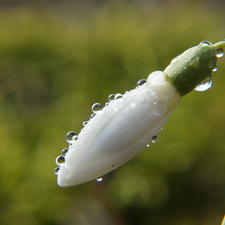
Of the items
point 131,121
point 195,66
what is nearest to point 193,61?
point 195,66

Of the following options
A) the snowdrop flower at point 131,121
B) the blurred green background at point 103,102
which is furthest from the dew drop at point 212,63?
the blurred green background at point 103,102

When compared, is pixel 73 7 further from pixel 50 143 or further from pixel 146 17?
pixel 50 143

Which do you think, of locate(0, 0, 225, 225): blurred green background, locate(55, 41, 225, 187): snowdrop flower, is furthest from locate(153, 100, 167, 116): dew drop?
locate(0, 0, 225, 225): blurred green background

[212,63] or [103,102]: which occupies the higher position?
[103,102]

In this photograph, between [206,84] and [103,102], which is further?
[103,102]

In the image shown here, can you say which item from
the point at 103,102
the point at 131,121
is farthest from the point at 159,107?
the point at 103,102

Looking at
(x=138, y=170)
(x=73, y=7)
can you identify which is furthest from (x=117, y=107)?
(x=73, y=7)

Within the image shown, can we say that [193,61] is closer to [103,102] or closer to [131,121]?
[131,121]
